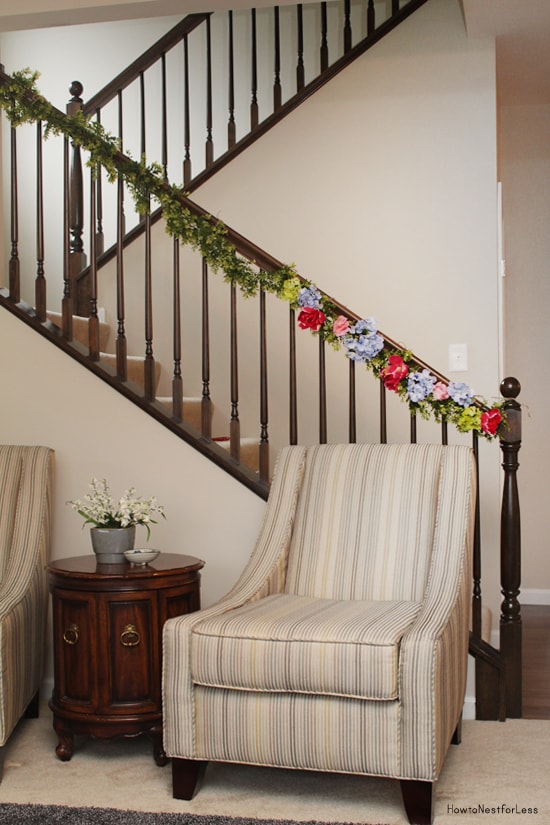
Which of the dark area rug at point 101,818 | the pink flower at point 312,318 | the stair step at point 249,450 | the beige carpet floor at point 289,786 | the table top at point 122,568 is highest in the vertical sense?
the pink flower at point 312,318

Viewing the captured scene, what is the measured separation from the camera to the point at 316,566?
10.2 ft

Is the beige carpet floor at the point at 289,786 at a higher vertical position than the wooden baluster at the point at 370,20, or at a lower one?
lower

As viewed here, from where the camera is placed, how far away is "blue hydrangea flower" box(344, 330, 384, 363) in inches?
132

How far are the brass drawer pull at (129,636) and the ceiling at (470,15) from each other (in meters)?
2.43

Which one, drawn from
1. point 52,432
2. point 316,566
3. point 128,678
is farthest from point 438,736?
point 52,432

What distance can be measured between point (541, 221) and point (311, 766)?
3.97 meters

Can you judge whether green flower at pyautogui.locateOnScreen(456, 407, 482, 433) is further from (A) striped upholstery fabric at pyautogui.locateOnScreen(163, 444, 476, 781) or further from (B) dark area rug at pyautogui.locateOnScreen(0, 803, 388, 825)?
(B) dark area rug at pyautogui.locateOnScreen(0, 803, 388, 825)

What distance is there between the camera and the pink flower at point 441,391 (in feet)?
10.8

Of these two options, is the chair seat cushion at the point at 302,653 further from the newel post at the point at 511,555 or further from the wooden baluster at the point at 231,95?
the wooden baluster at the point at 231,95

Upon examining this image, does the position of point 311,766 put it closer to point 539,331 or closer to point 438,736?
point 438,736

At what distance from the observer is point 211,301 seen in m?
4.79

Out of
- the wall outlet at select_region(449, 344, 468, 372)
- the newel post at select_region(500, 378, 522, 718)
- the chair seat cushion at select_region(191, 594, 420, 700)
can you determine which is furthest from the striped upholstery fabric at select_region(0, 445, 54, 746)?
the wall outlet at select_region(449, 344, 468, 372)

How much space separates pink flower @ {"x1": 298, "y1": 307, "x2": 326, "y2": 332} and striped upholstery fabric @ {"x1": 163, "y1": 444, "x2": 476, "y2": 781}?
2.05 ft

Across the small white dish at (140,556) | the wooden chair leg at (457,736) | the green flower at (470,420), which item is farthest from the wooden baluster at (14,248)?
the wooden chair leg at (457,736)
